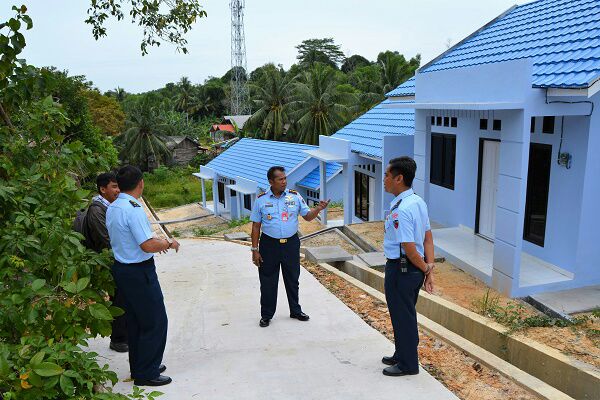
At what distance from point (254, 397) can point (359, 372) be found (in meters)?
0.94

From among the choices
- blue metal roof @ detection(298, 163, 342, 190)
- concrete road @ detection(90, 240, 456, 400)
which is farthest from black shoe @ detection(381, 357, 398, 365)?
blue metal roof @ detection(298, 163, 342, 190)

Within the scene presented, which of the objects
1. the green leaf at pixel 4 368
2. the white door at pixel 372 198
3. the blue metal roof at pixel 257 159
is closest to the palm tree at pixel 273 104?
the blue metal roof at pixel 257 159

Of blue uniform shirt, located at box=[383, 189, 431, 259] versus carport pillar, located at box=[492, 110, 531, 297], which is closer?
blue uniform shirt, located at box=[383, 189, 431, 259]

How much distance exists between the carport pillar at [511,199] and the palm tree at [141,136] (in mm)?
38611

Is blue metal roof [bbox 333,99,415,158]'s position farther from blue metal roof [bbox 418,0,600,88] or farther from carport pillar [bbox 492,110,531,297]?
carport pillar [bbox 492,110,531,297]

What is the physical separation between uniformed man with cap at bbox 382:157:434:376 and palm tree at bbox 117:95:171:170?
4114 centimetres

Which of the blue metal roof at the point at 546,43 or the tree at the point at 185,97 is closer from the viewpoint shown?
the blue metal roof at the point at 546,43

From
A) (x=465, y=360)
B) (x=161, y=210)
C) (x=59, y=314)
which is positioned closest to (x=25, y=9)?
(x=59, y=314)

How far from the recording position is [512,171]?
300 inches

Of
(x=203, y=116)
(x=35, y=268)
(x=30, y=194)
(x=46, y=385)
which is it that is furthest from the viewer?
(x=203, y=116)

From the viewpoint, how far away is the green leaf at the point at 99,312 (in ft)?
9.88

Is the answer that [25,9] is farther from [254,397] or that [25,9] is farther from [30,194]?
[254,397]

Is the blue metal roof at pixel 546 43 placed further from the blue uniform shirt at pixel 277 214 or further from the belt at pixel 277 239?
the belt at pixel 277 239

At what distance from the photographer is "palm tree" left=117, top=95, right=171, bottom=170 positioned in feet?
141
